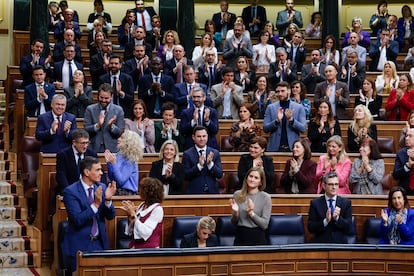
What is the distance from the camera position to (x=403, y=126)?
1005 centimetres

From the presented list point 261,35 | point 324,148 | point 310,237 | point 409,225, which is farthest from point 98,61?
point 409,225

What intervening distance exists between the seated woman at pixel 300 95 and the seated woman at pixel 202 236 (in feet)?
9.49

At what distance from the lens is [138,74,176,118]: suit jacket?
33.2ft

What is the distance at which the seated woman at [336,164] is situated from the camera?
8.40 metres

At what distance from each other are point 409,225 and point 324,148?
5.96 feet

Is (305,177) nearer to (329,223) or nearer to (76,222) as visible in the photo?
(329,223)

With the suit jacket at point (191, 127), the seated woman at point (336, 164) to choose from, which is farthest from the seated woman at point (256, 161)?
the suit jacket at point (191, 127)

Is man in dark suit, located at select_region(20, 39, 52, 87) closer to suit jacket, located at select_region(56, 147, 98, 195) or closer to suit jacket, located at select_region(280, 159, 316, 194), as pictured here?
suit jacket, located at select_region(56, 147, 98, 195)

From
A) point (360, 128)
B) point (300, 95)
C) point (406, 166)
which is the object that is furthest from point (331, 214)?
point (300, 95)

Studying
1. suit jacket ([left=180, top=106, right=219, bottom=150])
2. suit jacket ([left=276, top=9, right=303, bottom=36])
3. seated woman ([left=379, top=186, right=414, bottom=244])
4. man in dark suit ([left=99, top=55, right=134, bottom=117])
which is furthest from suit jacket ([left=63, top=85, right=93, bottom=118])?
suit jacket ([left=276, top=9, right=303, bottom=36])

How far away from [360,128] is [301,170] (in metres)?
0.98

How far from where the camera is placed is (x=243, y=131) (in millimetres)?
9164

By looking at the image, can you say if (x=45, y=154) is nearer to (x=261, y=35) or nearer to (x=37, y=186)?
(x=37, y=186)

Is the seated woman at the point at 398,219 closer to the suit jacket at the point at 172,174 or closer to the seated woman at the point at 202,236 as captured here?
the seated woman at the point at 202,236
